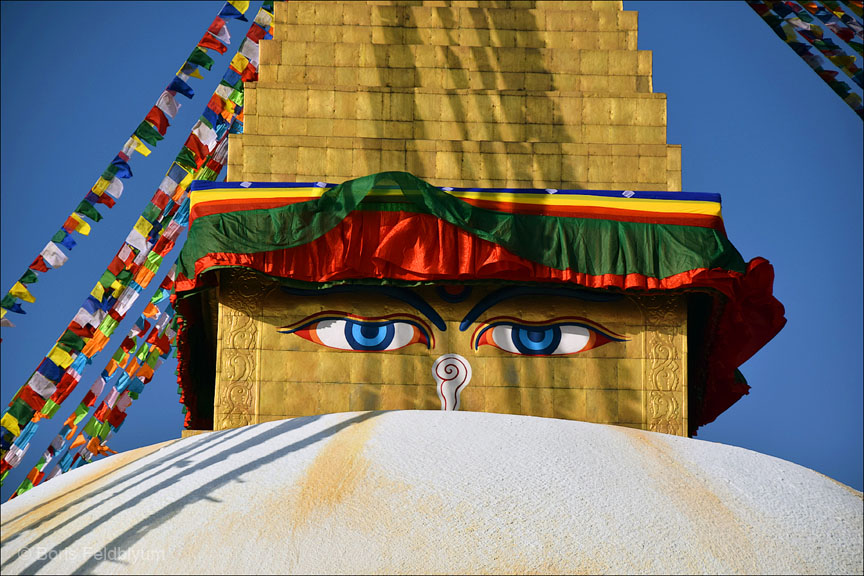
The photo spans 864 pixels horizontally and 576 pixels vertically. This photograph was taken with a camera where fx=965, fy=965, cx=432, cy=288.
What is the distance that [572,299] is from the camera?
8.25 m

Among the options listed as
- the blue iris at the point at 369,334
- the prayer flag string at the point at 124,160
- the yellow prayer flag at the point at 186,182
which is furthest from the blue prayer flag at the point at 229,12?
the blue iris at the point at 369,334

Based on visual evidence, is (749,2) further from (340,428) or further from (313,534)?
(313,534)

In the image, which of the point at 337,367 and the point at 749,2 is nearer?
the point at 337,367

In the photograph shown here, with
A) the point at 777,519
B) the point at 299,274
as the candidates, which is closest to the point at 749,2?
the point at 299,274

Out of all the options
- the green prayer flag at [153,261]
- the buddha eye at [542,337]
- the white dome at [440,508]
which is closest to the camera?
the white dome at [440,508]

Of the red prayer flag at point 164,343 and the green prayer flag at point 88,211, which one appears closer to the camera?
the green prayer flag at point 88,211

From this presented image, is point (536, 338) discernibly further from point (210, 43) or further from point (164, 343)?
point (164, 343)

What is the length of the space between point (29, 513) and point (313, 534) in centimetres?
181

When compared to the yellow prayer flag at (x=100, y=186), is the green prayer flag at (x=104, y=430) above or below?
below

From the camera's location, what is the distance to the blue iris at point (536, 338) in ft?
27.0

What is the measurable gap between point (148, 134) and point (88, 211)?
94 centimetres

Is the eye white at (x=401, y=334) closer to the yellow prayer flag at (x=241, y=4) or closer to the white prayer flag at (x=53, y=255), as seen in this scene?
the white prayer flag at (x=53, y=255)

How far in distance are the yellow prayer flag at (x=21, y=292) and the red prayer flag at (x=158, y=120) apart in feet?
6.44

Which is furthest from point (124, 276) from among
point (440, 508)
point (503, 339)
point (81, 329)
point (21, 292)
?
point (440, 508)
